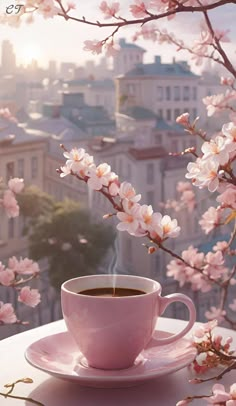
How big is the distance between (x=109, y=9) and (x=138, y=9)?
0.23 ft

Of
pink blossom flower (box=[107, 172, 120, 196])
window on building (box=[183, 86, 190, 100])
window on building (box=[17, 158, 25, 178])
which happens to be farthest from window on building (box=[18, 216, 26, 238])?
pink blossom flower (box=[107, 172, 120, 196])

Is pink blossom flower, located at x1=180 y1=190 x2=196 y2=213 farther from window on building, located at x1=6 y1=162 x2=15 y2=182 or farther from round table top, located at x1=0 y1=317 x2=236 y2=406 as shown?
round table top, located at x1=0 y1=317 x2=236 y2=406

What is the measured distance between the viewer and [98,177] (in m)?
0.70

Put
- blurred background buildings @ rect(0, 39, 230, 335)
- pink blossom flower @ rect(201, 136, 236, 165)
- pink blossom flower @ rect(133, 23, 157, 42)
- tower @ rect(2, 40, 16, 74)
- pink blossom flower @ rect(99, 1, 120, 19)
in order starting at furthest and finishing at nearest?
blurred background buildings @ rect(0, 39, 230, 335) → tower @ rect(2, 40, 16, 74) → pink blossom flower @ rect(133, 23, 157, 42) → pink blossom flower @ rect(99, 1, 120, 19) → pink blossom flower @ rect(201, 136, 236, 165)

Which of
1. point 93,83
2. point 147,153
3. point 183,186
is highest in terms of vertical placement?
point 93,83

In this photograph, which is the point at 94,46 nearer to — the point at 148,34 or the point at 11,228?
the point at 148,34

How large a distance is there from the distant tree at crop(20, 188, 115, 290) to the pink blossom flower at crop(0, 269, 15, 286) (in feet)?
3.09

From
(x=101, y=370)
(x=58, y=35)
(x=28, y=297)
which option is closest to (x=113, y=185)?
(x=101, y=370)

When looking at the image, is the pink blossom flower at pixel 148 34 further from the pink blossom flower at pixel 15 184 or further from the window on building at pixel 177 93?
the window on building at pixel 177 93

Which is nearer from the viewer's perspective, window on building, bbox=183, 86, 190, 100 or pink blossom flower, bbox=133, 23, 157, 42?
pink blossom flower, bbox=133, 23, 157, 42

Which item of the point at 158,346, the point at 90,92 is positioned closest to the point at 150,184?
the point at 90,92

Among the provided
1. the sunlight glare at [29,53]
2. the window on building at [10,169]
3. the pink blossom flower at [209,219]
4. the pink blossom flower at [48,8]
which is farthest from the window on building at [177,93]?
the pink blossom flower at [48,8]

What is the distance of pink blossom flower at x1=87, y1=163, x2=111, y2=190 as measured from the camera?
27.4 inches

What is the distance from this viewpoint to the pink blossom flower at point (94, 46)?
961mm
